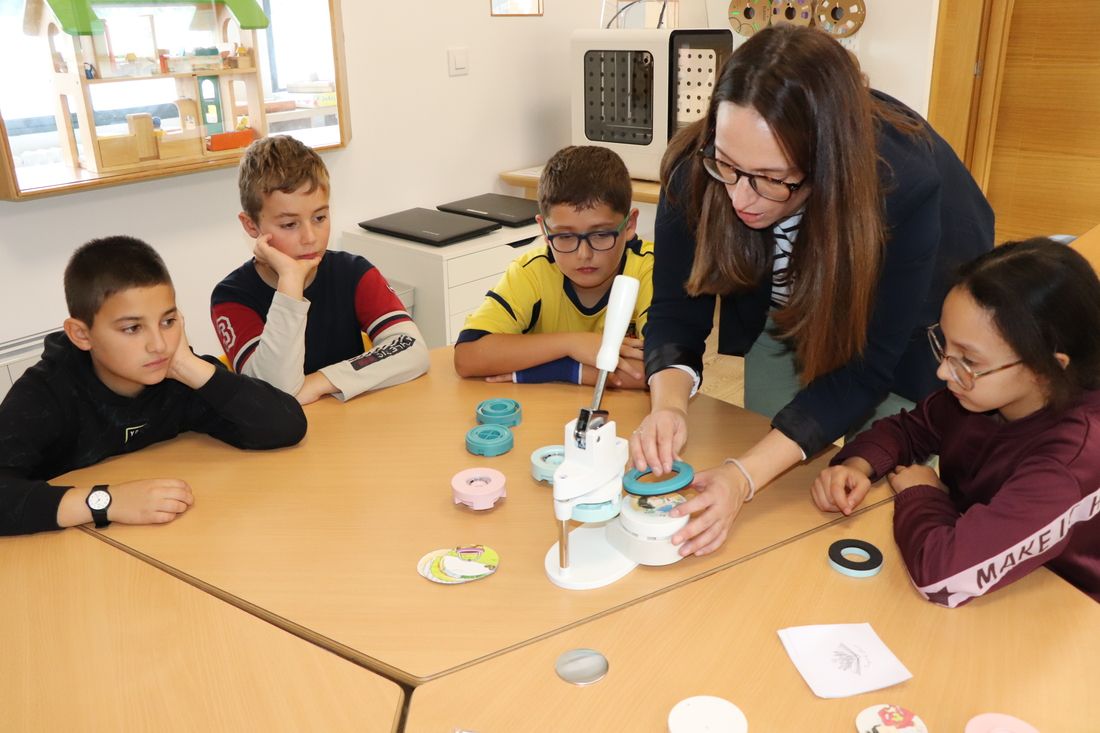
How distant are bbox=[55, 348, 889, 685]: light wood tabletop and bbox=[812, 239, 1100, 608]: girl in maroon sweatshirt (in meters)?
0.16

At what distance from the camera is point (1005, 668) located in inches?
36.3

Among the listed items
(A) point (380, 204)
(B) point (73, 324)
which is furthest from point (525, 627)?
(A) point (380, 204)

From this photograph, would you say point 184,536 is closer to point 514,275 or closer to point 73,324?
point 73,324

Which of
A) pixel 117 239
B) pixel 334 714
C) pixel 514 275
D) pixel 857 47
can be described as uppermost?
pixel 857 47

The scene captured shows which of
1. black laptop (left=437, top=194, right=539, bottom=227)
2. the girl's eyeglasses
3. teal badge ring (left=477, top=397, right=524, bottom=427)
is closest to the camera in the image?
the girl's eyeglasses

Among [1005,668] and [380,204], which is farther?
[380,204]

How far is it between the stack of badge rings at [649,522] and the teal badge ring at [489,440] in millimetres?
291

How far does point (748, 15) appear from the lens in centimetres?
276

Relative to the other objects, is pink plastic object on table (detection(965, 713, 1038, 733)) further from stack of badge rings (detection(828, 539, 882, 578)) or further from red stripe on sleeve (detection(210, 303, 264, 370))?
red stripe on sleeve (detection(210, 303, 264, 370))

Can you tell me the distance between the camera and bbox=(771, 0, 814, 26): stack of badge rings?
2645mm

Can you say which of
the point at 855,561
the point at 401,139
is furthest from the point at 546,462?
the point at 401,139

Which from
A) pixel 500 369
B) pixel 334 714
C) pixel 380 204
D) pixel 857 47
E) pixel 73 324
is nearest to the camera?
pixel 334 714

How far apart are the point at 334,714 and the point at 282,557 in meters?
0.31

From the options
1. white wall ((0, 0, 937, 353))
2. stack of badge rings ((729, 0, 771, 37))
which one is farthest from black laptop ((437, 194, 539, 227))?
stack of badge rings ((729, 0, 771, 37))
